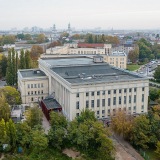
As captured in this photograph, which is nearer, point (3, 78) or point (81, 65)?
point (81, 65)

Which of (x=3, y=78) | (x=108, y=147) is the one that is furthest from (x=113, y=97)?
(x=3, y=78)

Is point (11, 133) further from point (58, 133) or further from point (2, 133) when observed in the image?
point (58, 133)

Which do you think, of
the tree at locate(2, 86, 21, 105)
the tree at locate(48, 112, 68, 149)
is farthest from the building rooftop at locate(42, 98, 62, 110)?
the tree at locate(48, 112, 68, 149)

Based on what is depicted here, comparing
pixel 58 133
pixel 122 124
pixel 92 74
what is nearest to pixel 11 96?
pixel 92 74

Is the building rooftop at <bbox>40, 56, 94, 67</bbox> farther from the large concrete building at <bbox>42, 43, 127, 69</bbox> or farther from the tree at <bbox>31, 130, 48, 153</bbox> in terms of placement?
the tree at <bbox>31, 130, 48, 153</bbox>

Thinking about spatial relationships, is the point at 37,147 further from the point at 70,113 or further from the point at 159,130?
the point at 159,130

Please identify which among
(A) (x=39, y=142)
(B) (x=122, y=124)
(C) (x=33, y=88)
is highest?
(C) (x=33, y=88)
